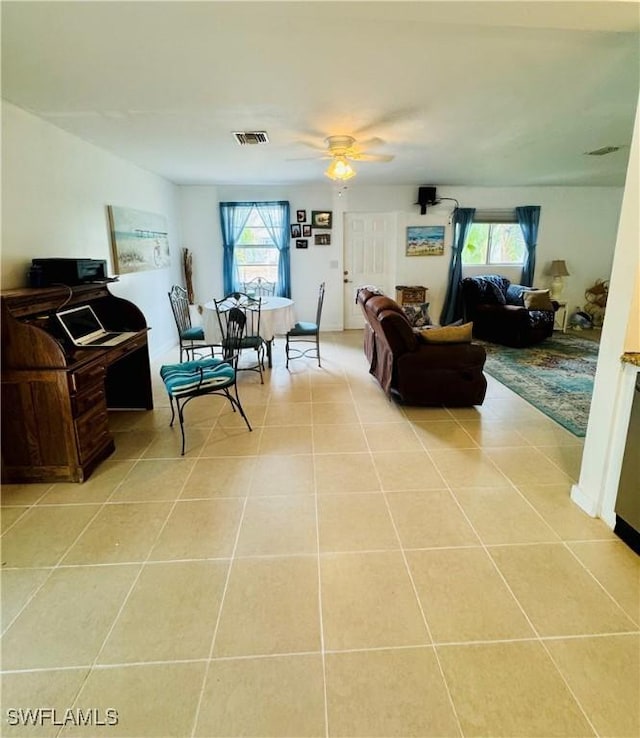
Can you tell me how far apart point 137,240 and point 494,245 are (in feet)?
18.7

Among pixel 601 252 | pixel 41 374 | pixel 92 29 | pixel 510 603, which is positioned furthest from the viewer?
pixel 601 252

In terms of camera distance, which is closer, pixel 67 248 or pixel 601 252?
pixel 67 248

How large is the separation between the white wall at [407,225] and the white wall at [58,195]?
4.97ft

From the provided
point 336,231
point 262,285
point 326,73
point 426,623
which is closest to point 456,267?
point 336,231

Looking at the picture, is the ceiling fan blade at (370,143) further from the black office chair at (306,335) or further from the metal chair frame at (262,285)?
the metal chair frame at (262,285)

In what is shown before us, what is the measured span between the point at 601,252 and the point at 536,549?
710cm

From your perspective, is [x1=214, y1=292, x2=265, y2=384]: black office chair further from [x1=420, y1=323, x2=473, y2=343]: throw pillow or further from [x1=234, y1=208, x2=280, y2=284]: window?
[x1=234, y1=208, x2=280, y2=284]: window

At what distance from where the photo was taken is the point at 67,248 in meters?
3.58

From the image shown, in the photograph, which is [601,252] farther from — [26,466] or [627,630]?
[26,466]

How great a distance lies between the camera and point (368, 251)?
705 cm

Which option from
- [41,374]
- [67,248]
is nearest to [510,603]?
[41,374]

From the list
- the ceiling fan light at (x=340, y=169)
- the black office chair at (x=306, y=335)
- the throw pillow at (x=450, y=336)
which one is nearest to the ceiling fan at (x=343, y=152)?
the ceiling fan light at (x=340, y=169)

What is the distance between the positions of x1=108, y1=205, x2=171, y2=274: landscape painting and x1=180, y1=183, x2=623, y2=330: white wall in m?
0.96

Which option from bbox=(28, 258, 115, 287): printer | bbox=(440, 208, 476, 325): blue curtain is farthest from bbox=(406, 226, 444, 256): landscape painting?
bbox=(28, 258, 115, 287): printer
